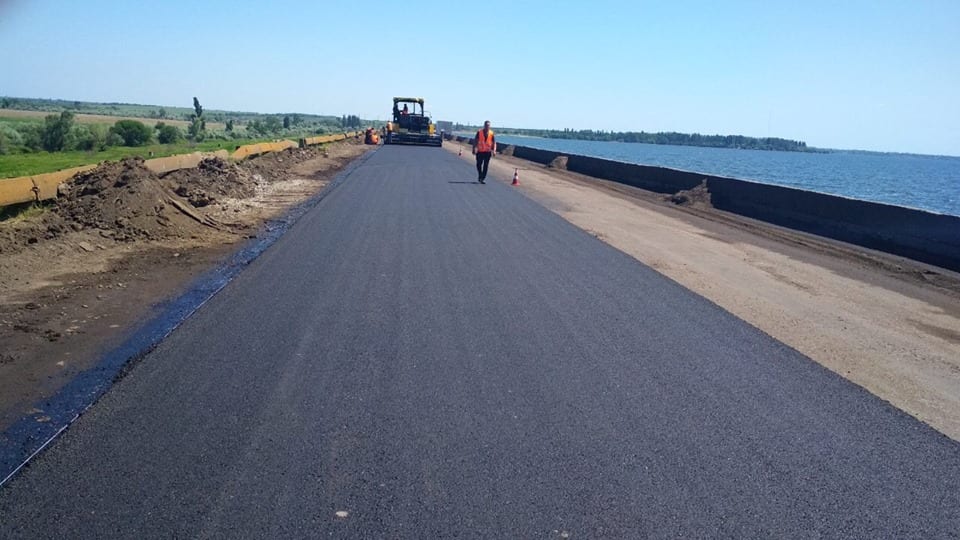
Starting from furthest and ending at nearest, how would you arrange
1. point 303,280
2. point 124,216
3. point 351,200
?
point 351,200 < point 124,216 < point 303,280

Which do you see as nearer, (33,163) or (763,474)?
(763,474)

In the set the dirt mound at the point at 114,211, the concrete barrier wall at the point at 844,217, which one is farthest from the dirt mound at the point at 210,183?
the concrete barrier wall at the point at 844,217

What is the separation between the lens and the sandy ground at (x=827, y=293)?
23.1 feet

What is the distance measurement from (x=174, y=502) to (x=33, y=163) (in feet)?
60.5

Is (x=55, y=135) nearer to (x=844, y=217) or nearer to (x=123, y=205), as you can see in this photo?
(x=123, y=205)

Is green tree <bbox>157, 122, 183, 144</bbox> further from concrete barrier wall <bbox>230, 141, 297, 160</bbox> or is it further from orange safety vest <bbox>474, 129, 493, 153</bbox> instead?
orange safety vest <bbox>474, 129, 493, 153</bbox>

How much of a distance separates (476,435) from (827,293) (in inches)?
300

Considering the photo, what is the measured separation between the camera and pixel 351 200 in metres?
19.1

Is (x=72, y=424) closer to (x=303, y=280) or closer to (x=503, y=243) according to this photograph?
(x=303, y=280)

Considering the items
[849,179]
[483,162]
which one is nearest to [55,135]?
[483,162]

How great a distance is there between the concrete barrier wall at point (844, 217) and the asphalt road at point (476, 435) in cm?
800

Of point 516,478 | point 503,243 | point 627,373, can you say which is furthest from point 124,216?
point 516,478

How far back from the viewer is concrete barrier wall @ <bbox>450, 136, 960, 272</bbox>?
14.3 meters

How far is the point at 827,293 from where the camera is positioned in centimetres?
1080
